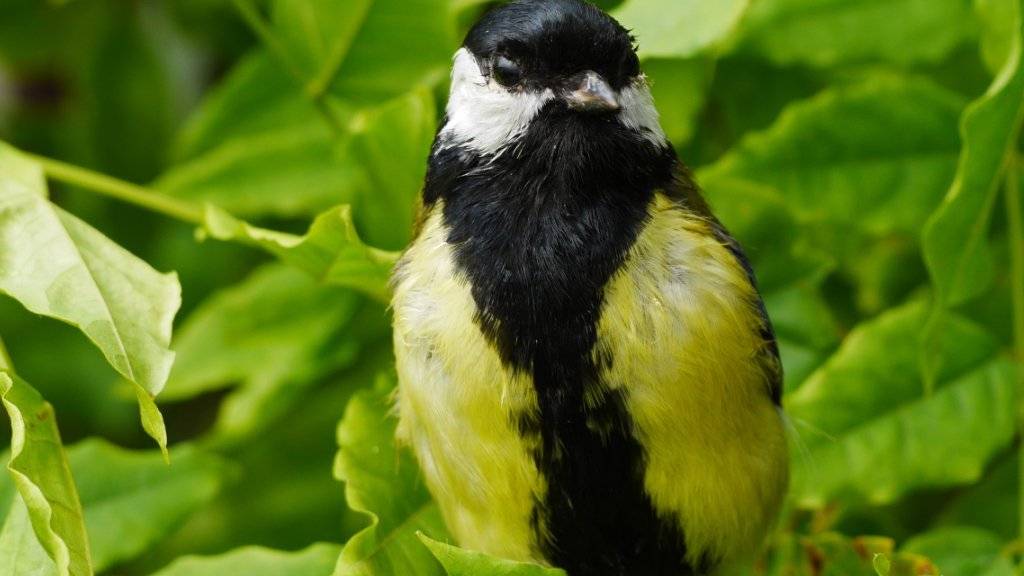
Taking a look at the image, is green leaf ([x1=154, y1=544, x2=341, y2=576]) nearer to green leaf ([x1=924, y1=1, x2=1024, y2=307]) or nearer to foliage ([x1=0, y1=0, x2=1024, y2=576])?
foliage ([x1=0, y1=0, x2=1024, y2=576])

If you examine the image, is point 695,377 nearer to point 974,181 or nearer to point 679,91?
point 974,181

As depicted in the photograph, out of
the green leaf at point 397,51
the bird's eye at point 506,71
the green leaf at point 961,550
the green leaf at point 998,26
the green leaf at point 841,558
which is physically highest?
the green leaf at point 998,26

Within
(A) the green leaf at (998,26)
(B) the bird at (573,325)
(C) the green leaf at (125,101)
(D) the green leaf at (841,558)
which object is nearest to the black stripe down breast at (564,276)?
(B) the bird at (573,325)

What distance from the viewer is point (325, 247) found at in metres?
1.73

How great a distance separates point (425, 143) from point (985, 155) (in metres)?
0.79

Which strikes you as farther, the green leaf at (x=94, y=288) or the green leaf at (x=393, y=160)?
the green leaf at (x=393, y=160)

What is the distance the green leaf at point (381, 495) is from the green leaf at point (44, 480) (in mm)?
305

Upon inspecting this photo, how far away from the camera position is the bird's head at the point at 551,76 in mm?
1842

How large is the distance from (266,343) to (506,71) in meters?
0.70

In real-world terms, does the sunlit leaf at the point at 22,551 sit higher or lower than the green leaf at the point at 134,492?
higher

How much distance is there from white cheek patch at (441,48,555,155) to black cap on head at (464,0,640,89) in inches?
1.3

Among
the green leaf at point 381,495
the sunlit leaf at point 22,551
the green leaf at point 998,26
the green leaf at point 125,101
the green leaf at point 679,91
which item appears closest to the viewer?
the sunlit leaf at point 22,551

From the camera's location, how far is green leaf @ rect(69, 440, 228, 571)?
190 cm

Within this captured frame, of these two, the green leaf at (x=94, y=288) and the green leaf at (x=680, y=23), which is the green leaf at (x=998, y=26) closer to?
the green leaf at (x=680, y=23)
